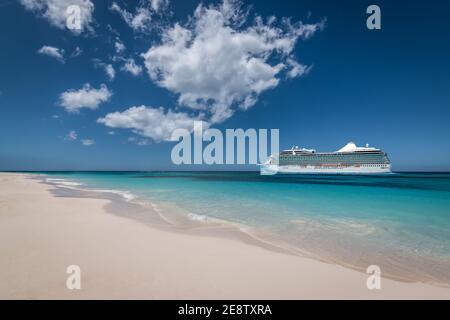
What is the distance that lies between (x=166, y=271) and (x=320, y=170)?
7301 centimetres

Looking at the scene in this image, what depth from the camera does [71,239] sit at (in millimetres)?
5484

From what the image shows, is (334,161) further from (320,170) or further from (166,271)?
(166,271)

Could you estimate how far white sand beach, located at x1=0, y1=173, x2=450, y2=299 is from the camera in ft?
10.7

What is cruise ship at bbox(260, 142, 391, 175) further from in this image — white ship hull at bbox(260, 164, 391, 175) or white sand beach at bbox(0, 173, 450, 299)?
white sand beach at bbox(0, 173, 450, 299)

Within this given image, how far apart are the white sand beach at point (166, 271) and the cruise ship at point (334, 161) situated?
68.9 m

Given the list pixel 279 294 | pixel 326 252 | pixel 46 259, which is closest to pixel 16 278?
pixel 46 259

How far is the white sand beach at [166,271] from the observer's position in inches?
129

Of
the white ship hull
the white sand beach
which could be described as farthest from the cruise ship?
the white sand beach

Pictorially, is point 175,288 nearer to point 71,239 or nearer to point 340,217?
point 71,239

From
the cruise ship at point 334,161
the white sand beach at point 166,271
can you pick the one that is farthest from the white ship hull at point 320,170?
the white sand beach at point 166,271

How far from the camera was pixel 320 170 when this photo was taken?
227ft

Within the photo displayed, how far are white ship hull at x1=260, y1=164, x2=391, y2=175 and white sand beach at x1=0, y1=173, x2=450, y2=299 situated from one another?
68671 mm

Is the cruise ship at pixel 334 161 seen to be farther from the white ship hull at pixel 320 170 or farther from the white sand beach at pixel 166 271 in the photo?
the white sand beach at pixel 166 271
